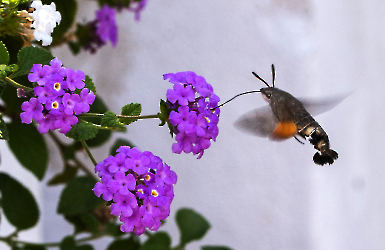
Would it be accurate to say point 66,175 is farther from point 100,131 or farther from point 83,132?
point 83,132

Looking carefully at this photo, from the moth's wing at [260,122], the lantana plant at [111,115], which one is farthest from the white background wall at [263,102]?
the lantana plant at [111,115]

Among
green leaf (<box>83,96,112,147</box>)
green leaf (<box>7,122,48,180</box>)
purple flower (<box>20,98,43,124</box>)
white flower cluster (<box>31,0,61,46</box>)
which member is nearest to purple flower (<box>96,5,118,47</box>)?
green leaf (<box>83,96,112,147</box>)

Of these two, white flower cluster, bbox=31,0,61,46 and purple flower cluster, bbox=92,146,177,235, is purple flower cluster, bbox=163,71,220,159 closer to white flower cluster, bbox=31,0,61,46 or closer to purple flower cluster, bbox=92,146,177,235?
purple flower cluster, bbox=92,146,177,235

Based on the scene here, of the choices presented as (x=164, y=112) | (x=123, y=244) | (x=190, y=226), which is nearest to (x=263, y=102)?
(x=190, y=226)

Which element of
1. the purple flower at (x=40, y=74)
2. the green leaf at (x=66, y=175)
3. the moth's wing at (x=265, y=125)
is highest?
the moth's wing at (x=265, y=125)

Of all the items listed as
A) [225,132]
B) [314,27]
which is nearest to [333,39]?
[314,27]

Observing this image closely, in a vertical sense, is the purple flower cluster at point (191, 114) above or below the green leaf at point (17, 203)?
above

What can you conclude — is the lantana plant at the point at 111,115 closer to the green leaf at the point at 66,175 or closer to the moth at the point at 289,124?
the moth at the point at 289,124
